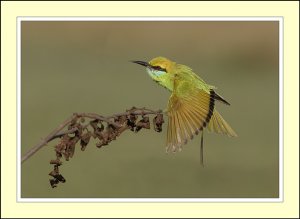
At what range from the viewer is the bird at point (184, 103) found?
7.15 feet

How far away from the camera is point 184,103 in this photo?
Answer: 2.35 metres

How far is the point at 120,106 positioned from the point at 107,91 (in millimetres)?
785

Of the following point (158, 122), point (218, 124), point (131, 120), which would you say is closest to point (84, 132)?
point (131, 120)

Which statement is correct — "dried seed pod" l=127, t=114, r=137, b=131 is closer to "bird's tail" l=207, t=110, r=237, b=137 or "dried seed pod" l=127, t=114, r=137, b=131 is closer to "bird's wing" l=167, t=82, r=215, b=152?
"bird's wing" l=167, t=82, r=215, b=152

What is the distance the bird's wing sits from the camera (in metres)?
2.14

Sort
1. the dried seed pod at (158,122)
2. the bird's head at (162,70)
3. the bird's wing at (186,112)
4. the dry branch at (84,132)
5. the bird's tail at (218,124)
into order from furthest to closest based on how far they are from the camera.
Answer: the bird's tail at (218,124), the bird's head at (162,70), the bird's wing at (186,112), the dried seed pod at (158,122), the dry branch at (84,132)

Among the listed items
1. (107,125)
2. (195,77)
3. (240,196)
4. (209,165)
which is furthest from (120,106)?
(107,125)

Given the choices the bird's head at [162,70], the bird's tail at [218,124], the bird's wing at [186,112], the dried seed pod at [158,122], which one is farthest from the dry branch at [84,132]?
the bird's tail at [218,124]

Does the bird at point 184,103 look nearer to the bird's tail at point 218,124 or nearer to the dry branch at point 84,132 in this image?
the bird's tail at point 218,124

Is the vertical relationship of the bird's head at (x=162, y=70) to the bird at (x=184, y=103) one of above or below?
above

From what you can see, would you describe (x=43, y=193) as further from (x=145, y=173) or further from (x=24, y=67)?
(x=24, y=67)

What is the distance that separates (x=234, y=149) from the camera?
571 centimetres

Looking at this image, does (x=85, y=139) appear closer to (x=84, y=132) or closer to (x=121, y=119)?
(x=84, y=132)

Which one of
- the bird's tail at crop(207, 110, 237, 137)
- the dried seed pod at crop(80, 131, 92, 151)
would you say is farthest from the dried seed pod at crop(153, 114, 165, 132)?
the bird's tail at crop(207, 110, 237, 137)
